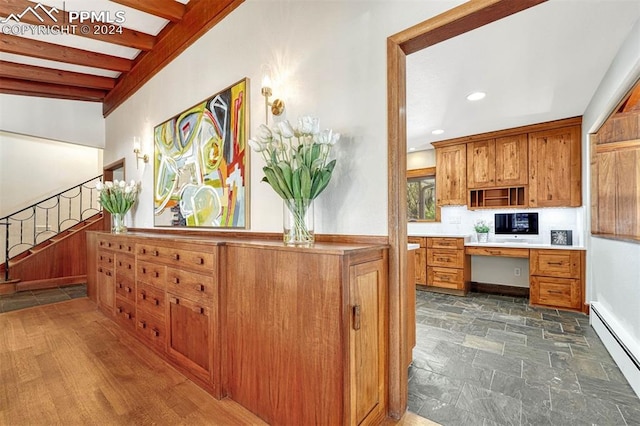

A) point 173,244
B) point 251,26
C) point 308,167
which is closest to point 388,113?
point 308,167

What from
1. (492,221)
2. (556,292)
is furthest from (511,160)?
(556,292)

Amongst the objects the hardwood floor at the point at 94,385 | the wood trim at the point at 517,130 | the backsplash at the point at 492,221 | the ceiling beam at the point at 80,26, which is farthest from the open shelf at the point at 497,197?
the ceiling beam at the point at 80,26

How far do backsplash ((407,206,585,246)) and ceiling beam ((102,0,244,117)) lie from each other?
4535 mm

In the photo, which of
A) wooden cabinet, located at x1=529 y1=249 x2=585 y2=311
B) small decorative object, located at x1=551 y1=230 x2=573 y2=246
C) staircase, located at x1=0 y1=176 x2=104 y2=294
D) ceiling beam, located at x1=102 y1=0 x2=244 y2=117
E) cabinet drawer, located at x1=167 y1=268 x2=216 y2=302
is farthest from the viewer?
staircase, located at x1=0 y1=176 x2=104 y2=294

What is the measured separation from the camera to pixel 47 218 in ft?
21.1

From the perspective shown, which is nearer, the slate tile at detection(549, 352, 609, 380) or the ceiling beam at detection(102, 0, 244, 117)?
the slate tile at detection(549, 352, 609, 380)

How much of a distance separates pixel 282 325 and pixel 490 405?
4.70ft

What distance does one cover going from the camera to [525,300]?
14.1 ft

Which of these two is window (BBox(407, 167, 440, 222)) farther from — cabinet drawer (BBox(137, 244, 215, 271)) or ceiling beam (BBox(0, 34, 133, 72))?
ceiling beam (BBox(0, 34, 133, 72))

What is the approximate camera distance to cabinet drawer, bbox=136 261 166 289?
2.41 m

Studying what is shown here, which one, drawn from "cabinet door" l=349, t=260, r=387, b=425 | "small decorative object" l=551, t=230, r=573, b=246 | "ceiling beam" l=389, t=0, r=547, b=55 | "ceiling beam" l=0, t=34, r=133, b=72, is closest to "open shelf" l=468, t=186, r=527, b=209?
"small decorative object" l=551, t=230, r=573, b=246

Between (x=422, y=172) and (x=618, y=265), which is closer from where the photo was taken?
(x=618, y=265)

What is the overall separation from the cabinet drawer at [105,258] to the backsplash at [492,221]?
188 inches

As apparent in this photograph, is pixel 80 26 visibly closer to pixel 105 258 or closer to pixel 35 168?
pixel 105 258
